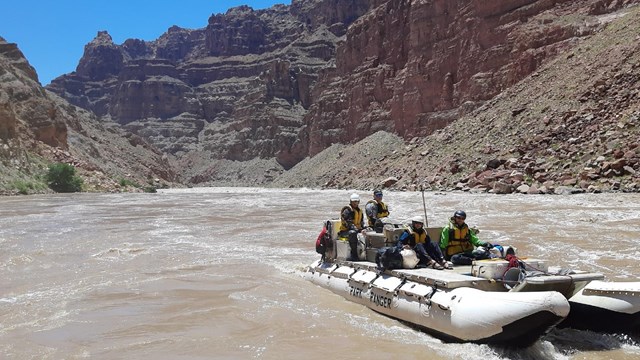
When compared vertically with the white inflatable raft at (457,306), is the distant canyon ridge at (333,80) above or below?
above

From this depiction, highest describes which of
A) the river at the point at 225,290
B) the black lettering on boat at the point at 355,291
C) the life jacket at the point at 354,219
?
the life jacket at the point at 354,219

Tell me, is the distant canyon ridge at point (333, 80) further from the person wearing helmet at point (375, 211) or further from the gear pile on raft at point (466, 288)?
the gear pile on raft at point (466, 288)

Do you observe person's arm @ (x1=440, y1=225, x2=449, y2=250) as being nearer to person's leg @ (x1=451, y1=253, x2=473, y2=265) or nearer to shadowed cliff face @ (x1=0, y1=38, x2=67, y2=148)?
person's leg @ (x1=451, y1=253, x2=473, y2=265)

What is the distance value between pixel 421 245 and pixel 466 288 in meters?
1.80

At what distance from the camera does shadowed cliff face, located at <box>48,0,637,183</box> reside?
56281 millimetres

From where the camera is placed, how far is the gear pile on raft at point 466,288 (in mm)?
6254

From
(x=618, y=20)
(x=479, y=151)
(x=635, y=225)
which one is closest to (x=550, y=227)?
(x=635, y=225)

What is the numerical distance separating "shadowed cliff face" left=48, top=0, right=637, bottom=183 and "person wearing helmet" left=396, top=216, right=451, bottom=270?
4446cm

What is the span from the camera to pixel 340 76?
10412cm

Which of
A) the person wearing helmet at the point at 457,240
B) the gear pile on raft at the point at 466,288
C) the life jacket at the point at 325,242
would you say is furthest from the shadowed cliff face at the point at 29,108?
the person wearing helmet at the point at 457,240

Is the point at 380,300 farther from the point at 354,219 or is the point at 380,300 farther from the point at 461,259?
the point at 354,219

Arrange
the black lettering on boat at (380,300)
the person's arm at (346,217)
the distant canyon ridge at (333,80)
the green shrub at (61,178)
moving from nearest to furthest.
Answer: the black lettering on boat at (380,300)
the person's arm at (346,217)
the green shrub at (61,178)
the distant canyon ridge at (333,80)

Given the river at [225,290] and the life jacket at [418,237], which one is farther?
the life jacket at [418,237]

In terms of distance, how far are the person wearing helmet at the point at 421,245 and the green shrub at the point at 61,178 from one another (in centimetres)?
5038
